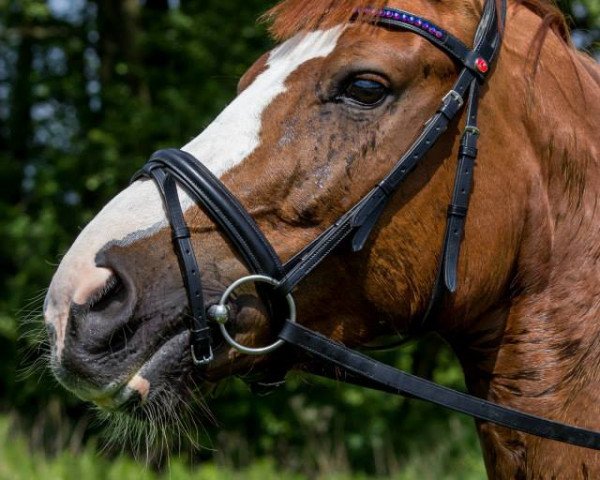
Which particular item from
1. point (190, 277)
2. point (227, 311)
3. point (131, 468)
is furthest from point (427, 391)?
point (131, 468)

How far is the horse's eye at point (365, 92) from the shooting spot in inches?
98.3

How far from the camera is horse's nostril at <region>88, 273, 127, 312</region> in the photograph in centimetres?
231

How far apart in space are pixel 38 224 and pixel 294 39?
8.31 metres

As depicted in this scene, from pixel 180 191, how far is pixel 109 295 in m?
0.36

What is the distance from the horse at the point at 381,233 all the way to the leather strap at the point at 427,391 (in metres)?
0.08

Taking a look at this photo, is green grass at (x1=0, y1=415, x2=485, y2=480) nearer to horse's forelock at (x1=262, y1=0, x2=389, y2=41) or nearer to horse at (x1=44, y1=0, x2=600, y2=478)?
horse at (x1=44, y1=0, x2=600, y2=478)

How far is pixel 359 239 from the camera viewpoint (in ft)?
8.07

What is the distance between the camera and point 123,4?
10.8 metres

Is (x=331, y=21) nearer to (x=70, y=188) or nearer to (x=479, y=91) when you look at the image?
(x=479, y=91)

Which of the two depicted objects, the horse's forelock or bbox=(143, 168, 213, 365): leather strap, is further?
the horse's forelock

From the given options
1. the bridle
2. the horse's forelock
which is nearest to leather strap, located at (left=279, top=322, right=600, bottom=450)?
the bridle

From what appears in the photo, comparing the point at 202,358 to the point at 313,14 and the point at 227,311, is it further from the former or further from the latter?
the point at 313,14

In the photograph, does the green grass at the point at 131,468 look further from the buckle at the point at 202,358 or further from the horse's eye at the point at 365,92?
the horse's eye at the point at 365,92

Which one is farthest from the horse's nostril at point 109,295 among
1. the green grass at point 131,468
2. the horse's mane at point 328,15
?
the green grass at point 131,468
